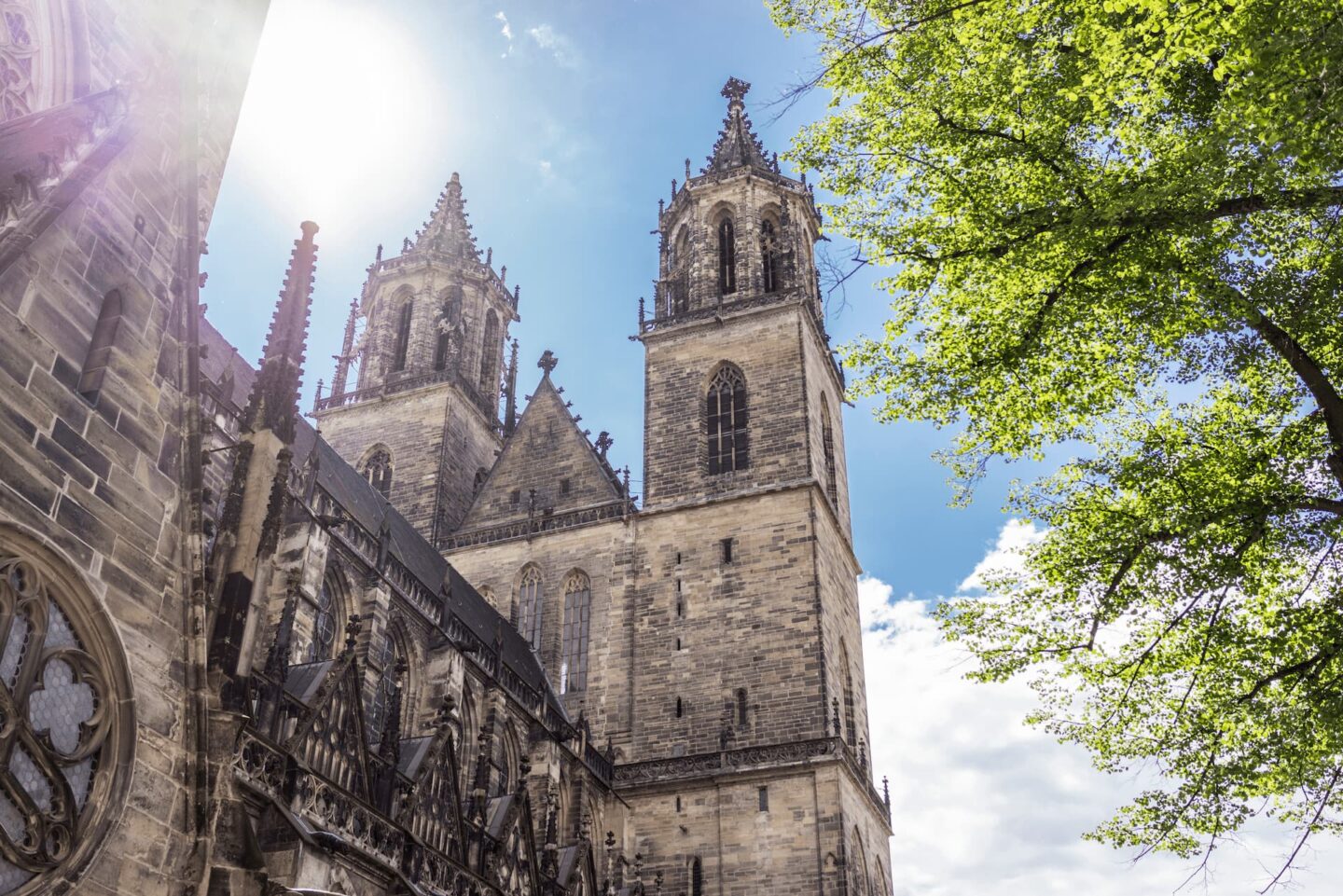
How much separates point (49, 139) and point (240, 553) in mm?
2735

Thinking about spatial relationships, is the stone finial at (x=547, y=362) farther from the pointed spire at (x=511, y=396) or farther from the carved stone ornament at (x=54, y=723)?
the carved stone ornament at (x=54, y=723)

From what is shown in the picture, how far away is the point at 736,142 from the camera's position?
36.8 m

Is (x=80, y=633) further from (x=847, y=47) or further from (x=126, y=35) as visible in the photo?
(x=847, y=47)

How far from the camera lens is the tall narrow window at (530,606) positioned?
1161 inches

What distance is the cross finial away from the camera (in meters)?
38.3

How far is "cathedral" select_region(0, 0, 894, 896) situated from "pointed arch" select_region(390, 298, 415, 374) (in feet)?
0.45

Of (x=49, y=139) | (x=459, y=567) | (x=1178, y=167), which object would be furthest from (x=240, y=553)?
(x=459, y=567)

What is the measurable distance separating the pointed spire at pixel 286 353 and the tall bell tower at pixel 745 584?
60.5ft

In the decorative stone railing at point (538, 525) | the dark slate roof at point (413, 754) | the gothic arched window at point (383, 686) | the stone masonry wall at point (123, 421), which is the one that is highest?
the decorative stone railing at point (538, 525)

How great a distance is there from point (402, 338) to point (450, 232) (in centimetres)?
441

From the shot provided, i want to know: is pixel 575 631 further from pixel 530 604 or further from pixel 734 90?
pixel 734 90

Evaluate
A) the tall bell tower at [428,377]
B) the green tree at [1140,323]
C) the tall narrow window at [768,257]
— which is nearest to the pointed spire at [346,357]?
the tall bell tower at [428,377]

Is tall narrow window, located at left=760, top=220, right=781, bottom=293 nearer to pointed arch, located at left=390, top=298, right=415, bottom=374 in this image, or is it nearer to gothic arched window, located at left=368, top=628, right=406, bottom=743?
pointed arch, located at left=390, top=298, right=415, bottom=374

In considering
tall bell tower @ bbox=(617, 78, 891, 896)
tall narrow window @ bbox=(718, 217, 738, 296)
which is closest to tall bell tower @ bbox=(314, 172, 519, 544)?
tall bell tower @ bbox=(617, 78, 891, 896)
